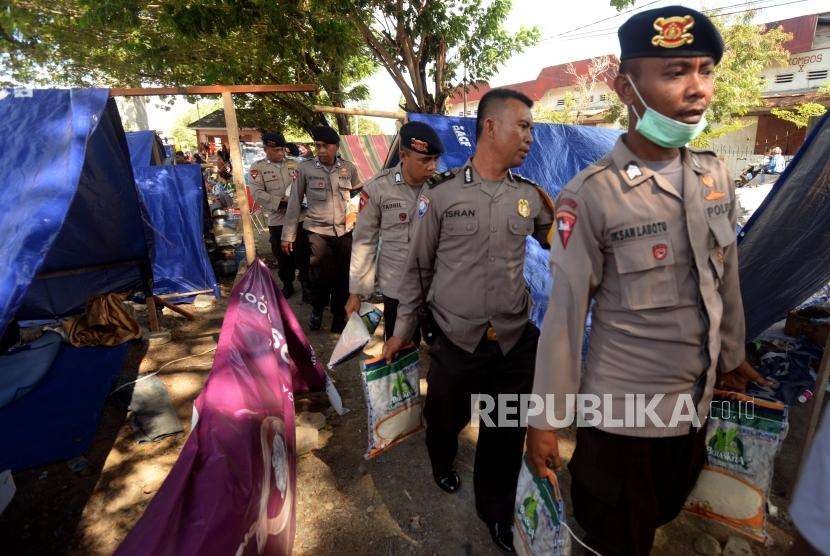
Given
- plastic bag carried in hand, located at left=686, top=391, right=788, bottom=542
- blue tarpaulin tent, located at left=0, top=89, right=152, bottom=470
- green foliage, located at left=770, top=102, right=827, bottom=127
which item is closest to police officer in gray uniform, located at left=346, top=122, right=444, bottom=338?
blue tarpaulin tent, located at left=0, top=89, right=152, bottom=470

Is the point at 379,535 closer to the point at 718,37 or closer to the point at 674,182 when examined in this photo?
the point at 674,182

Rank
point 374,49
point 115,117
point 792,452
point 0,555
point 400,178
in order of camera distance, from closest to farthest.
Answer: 1. point 0,555
2. point 792,452
3. point 400,178
4. point 115,117
5. point 374,49

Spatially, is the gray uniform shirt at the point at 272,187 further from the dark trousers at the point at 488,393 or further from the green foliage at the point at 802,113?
the green foliage at the point at 802,113

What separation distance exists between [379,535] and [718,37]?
8.14 ft

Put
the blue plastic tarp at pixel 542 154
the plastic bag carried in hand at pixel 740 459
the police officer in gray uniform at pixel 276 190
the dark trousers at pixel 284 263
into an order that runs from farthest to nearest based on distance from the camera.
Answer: the police officer in gray uniform at pixel 276 190
the dark trousers at pixel 284 263
the blue plastic tarp at pixel 542 154
the plastic bag carried in hand at pixel 740 459

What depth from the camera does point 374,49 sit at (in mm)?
6688

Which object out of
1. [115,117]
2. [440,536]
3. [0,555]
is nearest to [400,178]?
[440,536]

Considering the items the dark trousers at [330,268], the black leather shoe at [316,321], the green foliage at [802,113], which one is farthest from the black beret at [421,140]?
the green foliage at [802,113]

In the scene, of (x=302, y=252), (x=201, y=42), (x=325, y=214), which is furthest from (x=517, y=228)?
(x=201, y=42)

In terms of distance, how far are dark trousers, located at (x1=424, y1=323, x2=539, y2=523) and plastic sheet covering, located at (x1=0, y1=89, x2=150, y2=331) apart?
1.85m

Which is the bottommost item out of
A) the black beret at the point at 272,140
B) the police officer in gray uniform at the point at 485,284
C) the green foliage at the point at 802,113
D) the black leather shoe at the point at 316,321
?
the black leather shoe at the point at 316,321

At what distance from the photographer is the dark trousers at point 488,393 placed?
79.0 inches

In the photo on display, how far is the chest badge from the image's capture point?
125 cm

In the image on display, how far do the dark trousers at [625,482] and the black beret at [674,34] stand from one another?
1103mm
